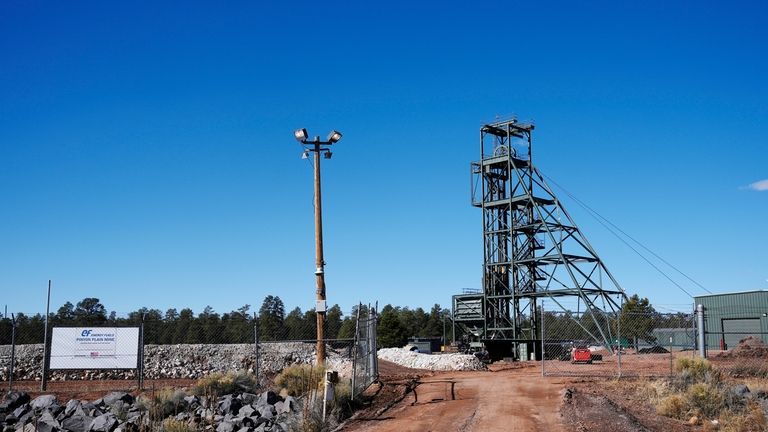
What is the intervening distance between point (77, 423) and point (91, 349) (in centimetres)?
736

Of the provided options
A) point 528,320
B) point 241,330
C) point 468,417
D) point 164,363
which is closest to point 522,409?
point 468,417

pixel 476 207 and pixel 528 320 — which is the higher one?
pixel 476 207

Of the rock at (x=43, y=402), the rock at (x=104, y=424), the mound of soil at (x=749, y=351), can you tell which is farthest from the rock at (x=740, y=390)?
the rock at (x=43, y=402)

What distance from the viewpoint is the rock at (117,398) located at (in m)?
18.3

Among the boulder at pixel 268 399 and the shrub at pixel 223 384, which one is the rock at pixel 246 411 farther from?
the shrub at pixel 223 384

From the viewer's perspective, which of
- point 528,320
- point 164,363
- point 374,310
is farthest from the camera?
point 528,320

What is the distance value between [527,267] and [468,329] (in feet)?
23.6

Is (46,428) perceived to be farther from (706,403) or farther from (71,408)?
(706,403)

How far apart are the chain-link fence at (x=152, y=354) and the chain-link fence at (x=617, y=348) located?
864cm

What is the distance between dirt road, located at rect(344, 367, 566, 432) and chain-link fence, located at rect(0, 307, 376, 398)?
1.85m

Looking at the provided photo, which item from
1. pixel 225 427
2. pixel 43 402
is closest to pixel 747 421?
pixel 225 427

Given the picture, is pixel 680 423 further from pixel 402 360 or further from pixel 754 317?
pixel 754 317

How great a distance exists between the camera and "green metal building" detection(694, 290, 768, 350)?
4656 centimetres

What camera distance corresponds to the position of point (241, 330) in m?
42.4
